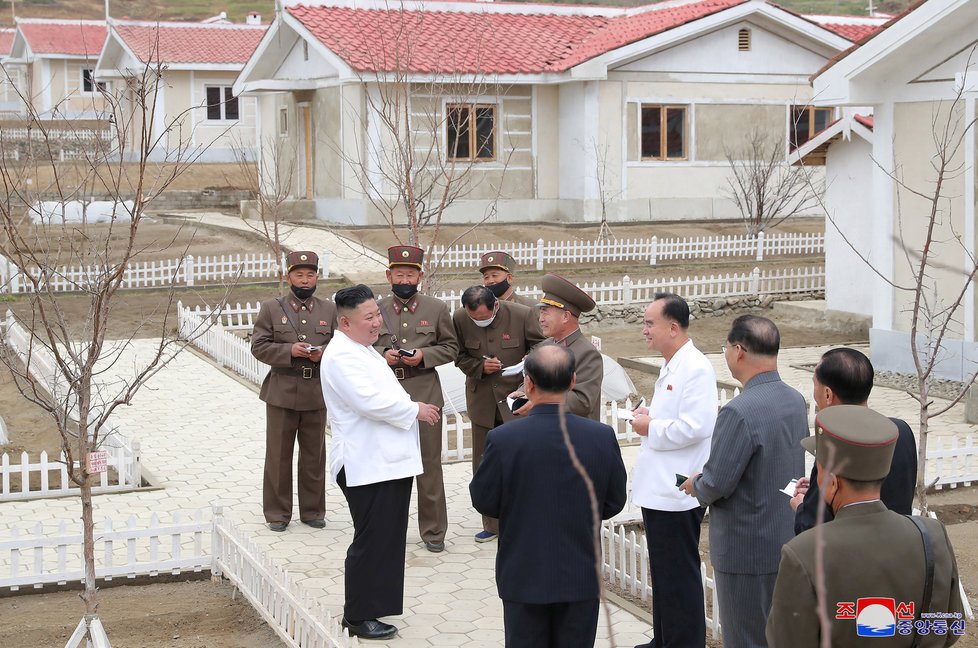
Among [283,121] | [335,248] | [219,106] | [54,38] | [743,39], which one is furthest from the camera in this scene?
[54,38]

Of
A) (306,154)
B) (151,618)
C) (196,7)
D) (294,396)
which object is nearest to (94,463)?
(151,618)

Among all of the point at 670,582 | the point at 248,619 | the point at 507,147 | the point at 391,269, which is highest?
the point at 507,147

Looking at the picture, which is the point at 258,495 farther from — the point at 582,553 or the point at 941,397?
the point at 941,397

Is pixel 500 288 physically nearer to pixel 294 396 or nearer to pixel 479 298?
pixel 479 298

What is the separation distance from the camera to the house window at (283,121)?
96.2ft

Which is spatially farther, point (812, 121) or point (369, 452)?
point (812, 121)

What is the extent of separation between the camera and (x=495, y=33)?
91.7 ft

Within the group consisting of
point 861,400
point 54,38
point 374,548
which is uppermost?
point 54,38

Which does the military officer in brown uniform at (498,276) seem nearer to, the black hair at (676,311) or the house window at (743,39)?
the black hair at (676,311)

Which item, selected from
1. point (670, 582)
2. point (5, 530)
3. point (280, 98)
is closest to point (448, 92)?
point (280, 98)

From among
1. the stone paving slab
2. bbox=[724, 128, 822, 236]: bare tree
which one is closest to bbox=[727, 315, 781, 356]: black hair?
the stone paving slab

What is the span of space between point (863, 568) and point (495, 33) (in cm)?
2588

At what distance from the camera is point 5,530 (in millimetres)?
8523

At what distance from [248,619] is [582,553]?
3.03m
